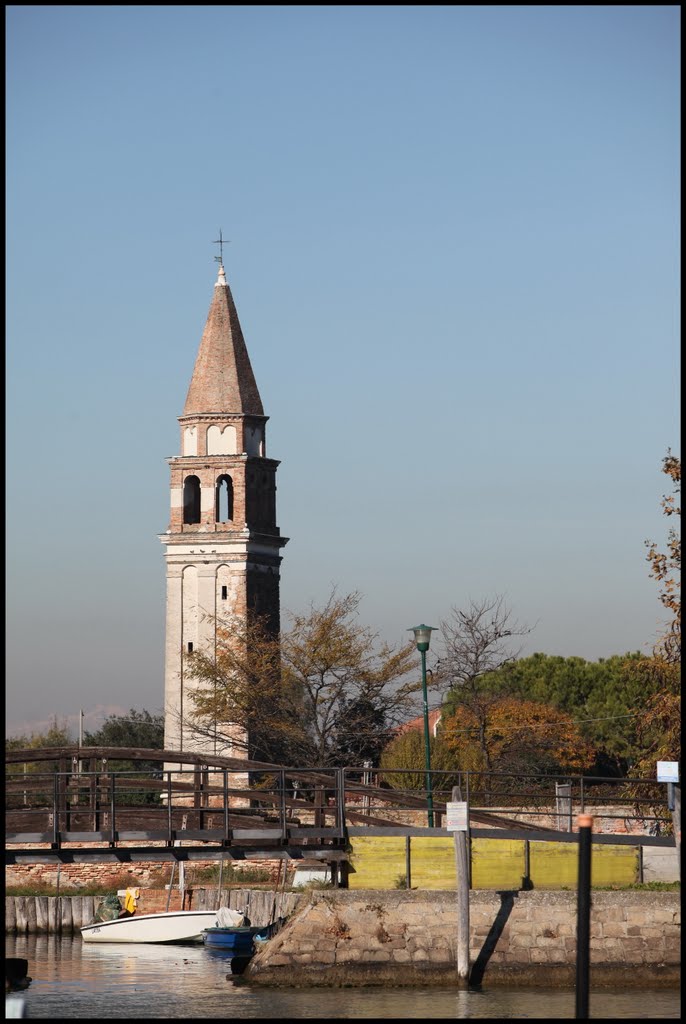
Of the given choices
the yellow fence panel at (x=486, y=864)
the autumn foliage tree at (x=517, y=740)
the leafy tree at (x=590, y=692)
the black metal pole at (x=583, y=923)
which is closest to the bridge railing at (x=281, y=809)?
the yellow fence panel at (x=486, y=864)

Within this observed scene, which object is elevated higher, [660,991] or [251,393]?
[251,393]

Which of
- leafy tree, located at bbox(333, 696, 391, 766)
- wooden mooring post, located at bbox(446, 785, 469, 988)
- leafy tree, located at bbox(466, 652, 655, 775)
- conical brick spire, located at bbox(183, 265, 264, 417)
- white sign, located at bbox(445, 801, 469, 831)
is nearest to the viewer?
wooden mooring post, located at bbox(446, 785, 469, 988)

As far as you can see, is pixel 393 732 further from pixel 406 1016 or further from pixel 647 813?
pixel 406 1016

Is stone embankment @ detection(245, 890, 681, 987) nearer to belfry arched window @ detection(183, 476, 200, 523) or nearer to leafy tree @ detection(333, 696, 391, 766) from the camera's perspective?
leafy tree @ detection(333, 696, 391, 766)

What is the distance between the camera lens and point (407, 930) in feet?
88.7

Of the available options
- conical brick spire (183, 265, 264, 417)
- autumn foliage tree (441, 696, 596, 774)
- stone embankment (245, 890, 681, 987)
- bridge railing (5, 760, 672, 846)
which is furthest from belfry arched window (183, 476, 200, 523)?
stone embankment (245, 890, 681, 987)

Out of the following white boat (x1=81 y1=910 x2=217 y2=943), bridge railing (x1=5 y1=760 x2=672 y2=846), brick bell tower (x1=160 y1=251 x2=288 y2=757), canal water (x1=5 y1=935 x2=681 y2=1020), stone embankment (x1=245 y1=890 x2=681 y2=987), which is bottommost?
white boat (x1=81 y1=910 x2=217 y2=943)

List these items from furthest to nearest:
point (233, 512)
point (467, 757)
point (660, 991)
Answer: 1. point (233, 512)
2. point (467, 757)
3. point (660, 991)

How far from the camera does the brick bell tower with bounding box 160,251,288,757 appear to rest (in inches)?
2766

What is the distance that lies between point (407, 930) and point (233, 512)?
45.7 m

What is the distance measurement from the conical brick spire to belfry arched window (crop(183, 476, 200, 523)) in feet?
8.90

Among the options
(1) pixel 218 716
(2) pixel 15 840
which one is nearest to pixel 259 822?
(2) pixel 15 840

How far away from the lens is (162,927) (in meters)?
37.7

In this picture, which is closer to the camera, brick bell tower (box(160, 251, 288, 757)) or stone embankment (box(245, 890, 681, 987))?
stone embankment (box(245, 890, 681, 987))
